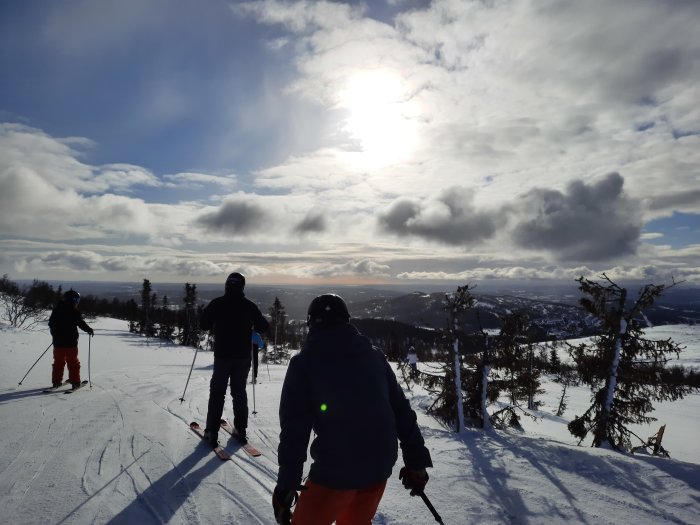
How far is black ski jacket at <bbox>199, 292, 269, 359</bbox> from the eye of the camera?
6184 mm

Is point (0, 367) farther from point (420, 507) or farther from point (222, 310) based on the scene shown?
point (420, 507)

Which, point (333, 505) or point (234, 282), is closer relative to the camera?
point (333, 505)

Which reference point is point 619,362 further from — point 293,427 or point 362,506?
point 293,427

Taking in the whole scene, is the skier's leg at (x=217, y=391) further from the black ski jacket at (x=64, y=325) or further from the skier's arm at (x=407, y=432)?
the black ski jacket at (x=64, y=325)

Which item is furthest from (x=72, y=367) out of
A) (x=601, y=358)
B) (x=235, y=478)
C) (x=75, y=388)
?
(x=601, y=358)

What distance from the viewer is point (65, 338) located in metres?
9.35

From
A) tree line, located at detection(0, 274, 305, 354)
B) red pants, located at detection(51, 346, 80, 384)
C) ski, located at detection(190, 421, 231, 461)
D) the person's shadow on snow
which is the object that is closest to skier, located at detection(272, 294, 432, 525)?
the person's shadow on snow

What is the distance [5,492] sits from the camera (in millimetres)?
4320

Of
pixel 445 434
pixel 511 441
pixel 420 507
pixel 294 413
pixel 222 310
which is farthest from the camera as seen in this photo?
pixel 445 434

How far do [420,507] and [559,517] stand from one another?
1604 mm

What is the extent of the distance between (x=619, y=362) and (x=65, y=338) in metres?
17.2

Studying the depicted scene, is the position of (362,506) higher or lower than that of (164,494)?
higher

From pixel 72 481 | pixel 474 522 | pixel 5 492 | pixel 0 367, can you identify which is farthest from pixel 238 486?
pixel 0 367

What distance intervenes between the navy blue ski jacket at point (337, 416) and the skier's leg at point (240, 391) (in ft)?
13.2
